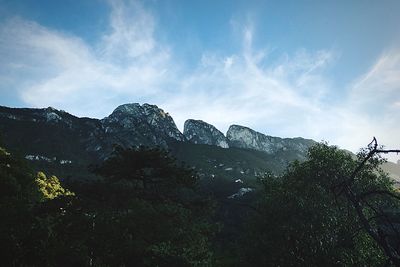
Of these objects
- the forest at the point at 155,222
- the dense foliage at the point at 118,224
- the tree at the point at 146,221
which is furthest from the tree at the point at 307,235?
the dense foliage at the point at 118,224

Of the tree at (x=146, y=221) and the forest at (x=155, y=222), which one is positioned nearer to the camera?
the forest at (x=155, y=222)

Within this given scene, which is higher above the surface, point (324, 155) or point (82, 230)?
point (324, 155)

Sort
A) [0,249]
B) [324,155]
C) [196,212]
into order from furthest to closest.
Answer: [324,155] < [196,212] < [0,249]

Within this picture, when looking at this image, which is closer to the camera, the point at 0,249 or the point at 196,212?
the point at 0,249

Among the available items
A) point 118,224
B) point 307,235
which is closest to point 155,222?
point 118,224

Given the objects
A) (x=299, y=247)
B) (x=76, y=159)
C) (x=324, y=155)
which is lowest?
(x=299, y=247)

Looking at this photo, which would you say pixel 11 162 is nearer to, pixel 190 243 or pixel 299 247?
pixel 190 243

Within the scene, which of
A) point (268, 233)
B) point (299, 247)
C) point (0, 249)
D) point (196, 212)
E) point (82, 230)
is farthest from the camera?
point (268, 233)

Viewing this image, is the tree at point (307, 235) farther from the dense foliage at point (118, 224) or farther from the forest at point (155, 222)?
the dense foliage at point (118, 224)

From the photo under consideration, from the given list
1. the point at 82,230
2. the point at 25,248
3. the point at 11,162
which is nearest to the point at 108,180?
the point at 82,230

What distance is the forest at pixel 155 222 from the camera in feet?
62.6

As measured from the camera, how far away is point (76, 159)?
184125mm

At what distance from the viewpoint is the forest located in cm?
1908

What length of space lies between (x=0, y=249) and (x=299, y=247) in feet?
78.6
